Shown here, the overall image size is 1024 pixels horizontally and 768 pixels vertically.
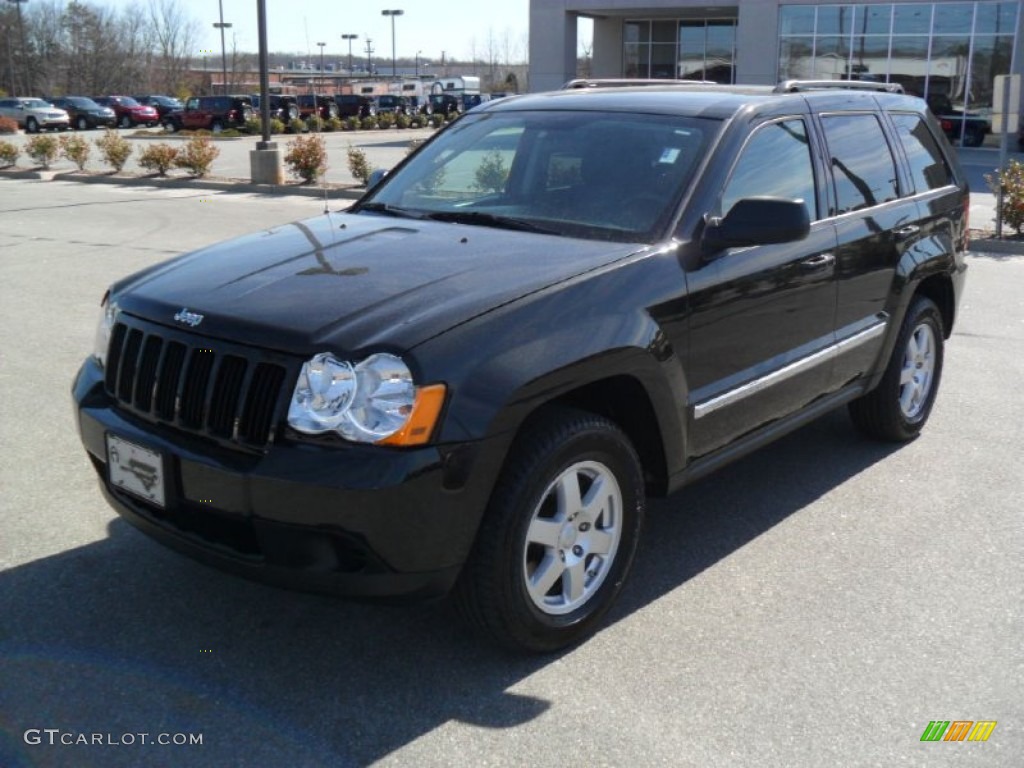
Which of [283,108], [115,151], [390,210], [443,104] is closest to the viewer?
[390,210]

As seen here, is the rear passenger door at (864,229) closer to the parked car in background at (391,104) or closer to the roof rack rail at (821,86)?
the roof rack rail at (821,86)

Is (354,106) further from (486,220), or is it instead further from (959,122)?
(486,220)

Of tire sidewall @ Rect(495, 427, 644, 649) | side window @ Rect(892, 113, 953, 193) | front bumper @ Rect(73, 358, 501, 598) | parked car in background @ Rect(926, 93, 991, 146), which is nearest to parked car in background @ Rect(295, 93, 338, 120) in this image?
parked car in background @ Rect(926, 93, 991, 146)

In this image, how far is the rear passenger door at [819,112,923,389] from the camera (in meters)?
4.84

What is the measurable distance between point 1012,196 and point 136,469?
1304 centimetres

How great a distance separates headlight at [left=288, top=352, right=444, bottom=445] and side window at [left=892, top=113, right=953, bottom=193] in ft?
12.0

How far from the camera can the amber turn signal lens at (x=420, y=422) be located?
2986 mm

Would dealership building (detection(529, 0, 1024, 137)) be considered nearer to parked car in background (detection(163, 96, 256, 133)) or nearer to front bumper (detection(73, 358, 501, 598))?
parked car in background (detection(163, 96, 256, 133))

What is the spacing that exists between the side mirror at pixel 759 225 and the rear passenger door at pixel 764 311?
120mm

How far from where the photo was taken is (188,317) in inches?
134

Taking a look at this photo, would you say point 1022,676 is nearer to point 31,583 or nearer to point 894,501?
point 894,501

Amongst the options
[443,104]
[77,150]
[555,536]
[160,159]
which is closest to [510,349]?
[555,536]

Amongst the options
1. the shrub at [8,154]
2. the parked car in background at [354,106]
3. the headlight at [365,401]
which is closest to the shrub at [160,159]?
the shrub at [8,154]

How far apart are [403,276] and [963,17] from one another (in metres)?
33.2
